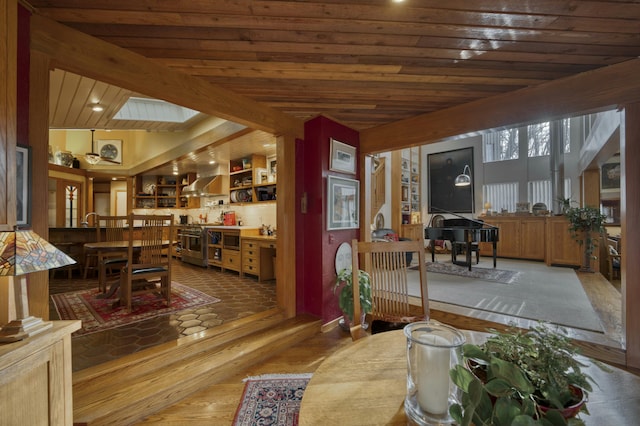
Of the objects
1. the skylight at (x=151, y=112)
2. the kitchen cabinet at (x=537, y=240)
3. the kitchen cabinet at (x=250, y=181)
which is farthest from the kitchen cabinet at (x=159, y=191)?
the kitchen cabinet at (x=537, y=240)

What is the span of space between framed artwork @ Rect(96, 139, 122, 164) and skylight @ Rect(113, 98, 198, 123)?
3.92 meters

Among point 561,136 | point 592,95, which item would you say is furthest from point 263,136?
point 561,136

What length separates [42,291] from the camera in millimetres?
1525

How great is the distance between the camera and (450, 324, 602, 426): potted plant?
1.55 ft

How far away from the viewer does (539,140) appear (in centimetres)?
805

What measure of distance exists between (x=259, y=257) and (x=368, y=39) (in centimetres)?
375

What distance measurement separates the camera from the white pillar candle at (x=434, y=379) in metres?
0.67

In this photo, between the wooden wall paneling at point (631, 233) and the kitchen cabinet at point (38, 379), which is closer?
the kitchen cabinet at point (38, 379)

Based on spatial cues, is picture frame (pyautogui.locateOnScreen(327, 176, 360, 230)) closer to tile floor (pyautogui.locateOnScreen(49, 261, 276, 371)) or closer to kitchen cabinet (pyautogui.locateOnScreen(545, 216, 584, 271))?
tile floor (pyautogui.locateOnScreen(49, 261, 276, 371))

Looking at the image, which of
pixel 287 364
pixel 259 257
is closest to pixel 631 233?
pixel 287 364

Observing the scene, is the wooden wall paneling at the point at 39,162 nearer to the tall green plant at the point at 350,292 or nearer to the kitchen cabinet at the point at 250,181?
the tall green plant at the point at 350,292

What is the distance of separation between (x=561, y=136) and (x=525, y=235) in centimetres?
309

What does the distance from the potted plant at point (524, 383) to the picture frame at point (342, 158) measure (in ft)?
8.65

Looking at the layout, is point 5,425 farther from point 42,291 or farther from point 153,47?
point 153,47
